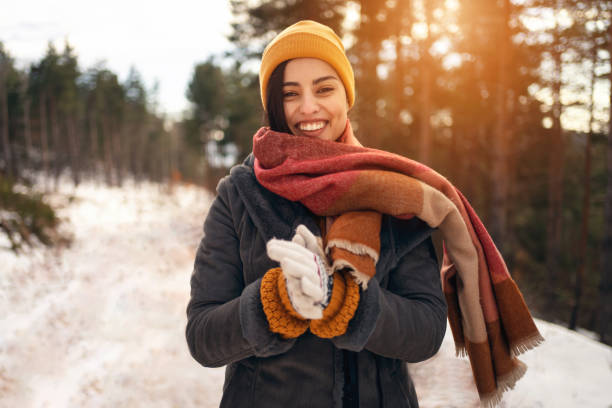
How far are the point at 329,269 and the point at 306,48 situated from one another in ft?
3.22

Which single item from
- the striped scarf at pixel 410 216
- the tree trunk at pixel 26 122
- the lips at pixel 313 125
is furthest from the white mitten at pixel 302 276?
the tree trunk at pixel 26 122

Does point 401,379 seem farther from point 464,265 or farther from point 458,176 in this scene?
point 458,176

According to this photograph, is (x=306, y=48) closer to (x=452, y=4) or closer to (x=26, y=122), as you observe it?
(x=452, y=4)

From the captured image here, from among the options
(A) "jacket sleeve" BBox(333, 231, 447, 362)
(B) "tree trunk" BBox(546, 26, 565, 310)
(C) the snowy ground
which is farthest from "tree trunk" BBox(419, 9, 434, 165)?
(A) "jacket sleeve" BBox(333, 231, 447, 362)

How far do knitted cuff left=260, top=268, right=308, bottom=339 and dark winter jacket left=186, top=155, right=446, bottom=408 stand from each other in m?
0.04

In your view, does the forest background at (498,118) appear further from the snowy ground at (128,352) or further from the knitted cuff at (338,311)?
the knitted cuff at (338,311)

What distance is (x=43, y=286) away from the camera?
7852 millimetres

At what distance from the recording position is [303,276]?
3.31 feet

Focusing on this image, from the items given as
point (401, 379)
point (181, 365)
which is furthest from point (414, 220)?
point (181, 365)

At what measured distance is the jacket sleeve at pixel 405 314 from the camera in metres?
1.15

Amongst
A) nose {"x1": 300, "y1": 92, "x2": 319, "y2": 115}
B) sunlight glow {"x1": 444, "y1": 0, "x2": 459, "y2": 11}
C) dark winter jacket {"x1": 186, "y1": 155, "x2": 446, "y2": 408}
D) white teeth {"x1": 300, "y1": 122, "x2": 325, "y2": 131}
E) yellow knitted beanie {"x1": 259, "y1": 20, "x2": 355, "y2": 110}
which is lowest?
dark winter jacket {"x1": 186, "y1": 155, "x2": 446, "y2": 408}

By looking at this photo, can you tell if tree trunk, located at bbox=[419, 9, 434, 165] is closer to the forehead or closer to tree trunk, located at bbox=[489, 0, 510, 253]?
tree trunk, located at bbox=[489, 0, 510, 253]

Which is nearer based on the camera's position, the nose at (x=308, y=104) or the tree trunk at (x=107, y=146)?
the nose at (x=308, y=104)

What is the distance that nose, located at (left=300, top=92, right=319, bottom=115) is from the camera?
5.32 ft
